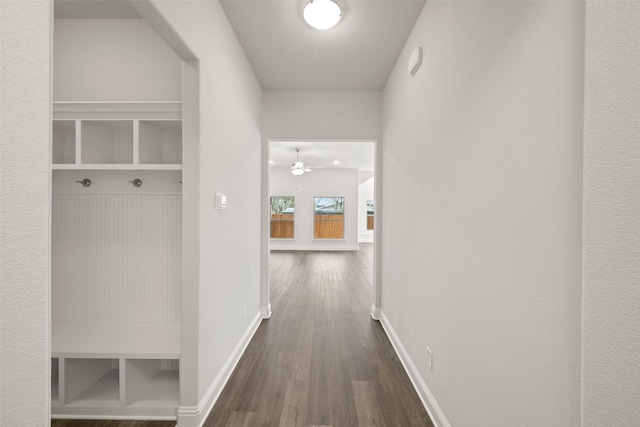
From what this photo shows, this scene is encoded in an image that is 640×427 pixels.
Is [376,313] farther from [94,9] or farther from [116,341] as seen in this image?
[94,9]

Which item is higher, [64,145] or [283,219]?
[64,145]

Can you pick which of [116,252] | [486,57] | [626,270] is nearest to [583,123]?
[626,270]

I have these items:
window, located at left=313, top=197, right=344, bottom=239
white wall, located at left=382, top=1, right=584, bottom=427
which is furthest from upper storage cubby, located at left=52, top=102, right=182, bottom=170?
window, located at left=313, top=197, right=344, bottom=239

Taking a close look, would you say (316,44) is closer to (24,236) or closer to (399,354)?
(24,236)

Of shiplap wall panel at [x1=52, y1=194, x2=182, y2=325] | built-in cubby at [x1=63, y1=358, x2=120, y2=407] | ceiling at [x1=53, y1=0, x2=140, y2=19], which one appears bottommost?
built-in cubby at [x1=63, y1=358, x2=120, y2=407]

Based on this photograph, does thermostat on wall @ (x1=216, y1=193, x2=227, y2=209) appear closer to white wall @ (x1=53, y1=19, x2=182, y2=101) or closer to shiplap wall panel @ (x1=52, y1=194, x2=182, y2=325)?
shiplap wall panel @ (x1=52, y1=194, x2=182, y2=325)

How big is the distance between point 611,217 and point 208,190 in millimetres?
1895

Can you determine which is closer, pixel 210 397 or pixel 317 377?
pixel 210 397

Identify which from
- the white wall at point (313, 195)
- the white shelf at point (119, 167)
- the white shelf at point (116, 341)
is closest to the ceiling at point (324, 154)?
the white wall at point (313, 195)

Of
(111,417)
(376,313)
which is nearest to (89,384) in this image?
(111,417)

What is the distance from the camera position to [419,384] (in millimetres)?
2170

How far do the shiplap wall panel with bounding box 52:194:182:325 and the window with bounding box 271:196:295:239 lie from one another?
8.14m

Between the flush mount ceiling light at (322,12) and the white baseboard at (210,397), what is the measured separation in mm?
2638

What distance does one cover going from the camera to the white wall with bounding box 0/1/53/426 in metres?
0.70
